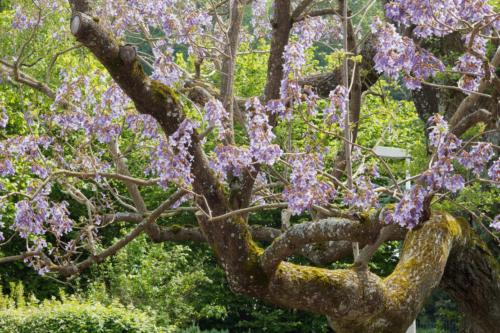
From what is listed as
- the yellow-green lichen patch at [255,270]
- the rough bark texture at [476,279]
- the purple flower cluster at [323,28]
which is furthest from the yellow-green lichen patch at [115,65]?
the rough bark texture at [476,279]

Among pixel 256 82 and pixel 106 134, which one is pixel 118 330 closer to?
pixel 106 134

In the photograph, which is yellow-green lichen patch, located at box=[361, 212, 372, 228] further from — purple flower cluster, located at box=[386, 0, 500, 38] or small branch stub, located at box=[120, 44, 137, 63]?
small branch stub, located at box=[120, 44, 137, 63]

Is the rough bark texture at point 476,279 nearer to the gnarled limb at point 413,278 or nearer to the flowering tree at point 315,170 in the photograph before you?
the flowering tree at point 315,170

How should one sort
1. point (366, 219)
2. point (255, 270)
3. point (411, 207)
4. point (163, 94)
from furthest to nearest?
point (255, 270), point (163, 94), point (366, 219), point (411, 207)

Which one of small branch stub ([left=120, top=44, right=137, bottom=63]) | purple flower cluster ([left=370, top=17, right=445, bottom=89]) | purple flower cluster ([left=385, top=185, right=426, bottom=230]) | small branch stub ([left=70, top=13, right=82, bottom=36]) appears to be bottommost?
purple flower cluster ([left=385, top=185, right=426, bottom=230])

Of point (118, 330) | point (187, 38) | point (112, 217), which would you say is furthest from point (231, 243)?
point (118, 330)

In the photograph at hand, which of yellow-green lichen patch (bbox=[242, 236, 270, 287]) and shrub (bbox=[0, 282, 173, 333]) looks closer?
yellow-green lichen patch (bbox=[242, 236, 270, 287])

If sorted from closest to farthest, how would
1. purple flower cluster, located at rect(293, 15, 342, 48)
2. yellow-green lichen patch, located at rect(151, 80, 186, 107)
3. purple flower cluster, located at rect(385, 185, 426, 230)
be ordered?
purple flower cluster, located at rect(385, 185, 426, 230), yellow-green lichen patch, located at rect(151, 80, 186, 107), purple flower cluster, located at rect(293, 15, 342, 48)

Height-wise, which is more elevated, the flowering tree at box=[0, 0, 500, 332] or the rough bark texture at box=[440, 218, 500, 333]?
the flowering tree at box=[0, 0, 500, 332]

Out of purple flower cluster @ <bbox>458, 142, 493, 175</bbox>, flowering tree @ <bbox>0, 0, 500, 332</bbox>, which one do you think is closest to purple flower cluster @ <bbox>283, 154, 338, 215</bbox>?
flowering tree @ <bbox>0, 0, 500, 332</bbox>

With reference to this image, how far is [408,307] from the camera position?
4531mm

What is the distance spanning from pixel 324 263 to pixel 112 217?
2.80m

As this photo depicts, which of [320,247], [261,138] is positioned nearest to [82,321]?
[320,247]

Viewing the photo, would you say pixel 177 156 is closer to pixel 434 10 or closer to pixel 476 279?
pixel 434 10
